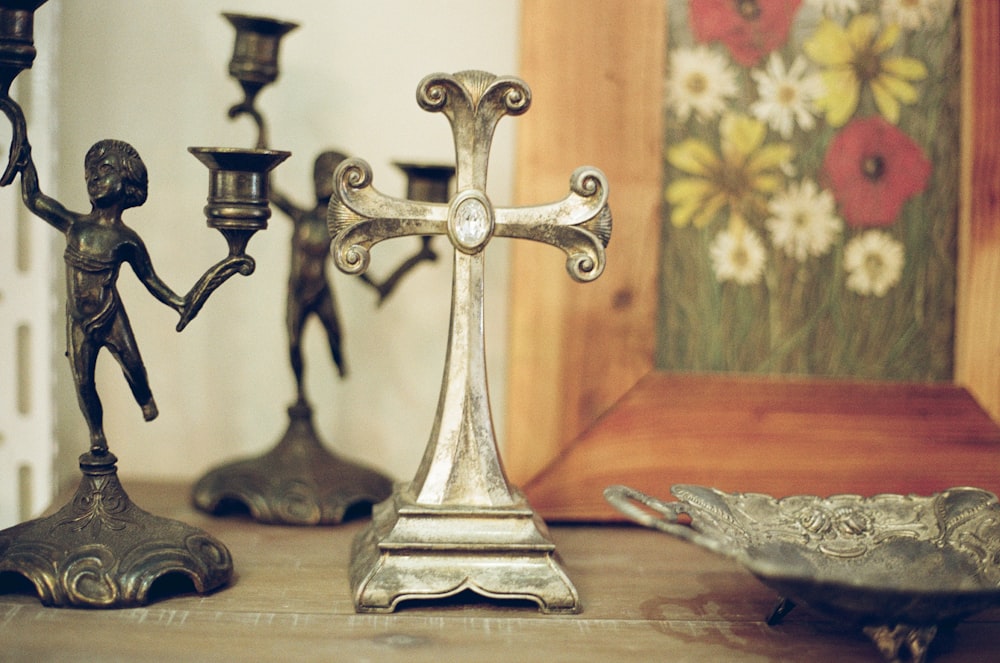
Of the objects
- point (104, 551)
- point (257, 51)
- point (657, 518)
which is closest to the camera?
point (657, 518)

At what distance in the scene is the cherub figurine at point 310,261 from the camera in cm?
109

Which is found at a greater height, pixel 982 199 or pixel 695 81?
pixel 695 81

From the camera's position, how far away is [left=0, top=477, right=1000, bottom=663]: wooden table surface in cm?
77

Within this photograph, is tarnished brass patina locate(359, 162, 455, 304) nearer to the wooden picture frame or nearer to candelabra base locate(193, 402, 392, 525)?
the wooden picture frame

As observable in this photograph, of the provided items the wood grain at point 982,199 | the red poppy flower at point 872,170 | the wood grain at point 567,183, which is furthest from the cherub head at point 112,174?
the wood grain at point 982,199

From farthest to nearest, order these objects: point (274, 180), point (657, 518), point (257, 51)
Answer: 1. point (274, 180)
2. point (257, 51)
3. point (657, 518)

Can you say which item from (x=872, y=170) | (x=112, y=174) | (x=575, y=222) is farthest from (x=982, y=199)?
(x=112, y=174)

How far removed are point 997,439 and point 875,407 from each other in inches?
5.2

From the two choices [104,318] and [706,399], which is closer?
[104,318]

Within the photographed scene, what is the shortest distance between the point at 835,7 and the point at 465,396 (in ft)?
1.98

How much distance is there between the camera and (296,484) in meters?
1.10

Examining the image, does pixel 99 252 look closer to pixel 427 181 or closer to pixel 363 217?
pixel 363 217

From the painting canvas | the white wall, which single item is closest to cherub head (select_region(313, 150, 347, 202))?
the white wall

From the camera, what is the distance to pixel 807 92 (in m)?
1.15
